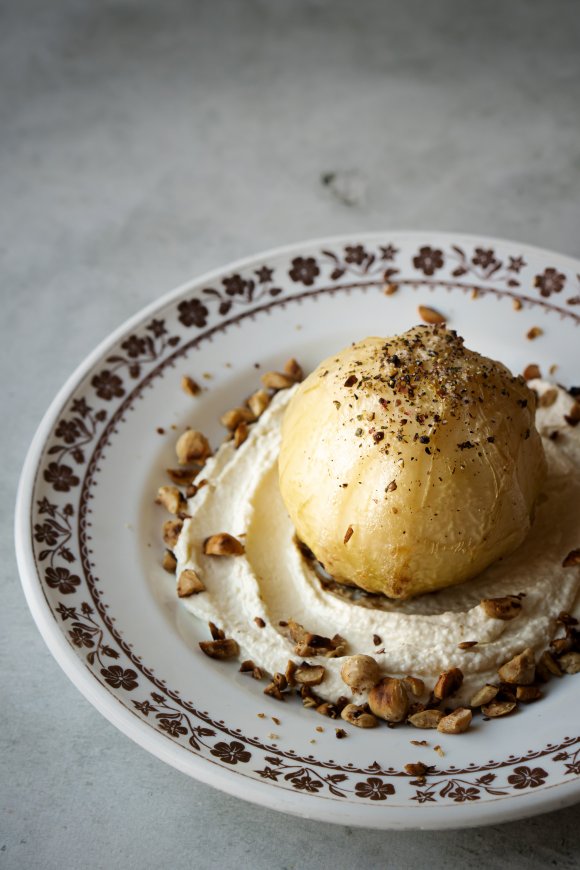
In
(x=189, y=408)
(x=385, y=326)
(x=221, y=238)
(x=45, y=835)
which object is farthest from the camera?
(x=221, y=238)

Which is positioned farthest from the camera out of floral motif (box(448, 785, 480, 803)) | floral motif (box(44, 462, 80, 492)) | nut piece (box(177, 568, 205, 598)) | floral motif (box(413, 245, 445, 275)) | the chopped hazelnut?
floral motif (box(413, 245, 445, 275))

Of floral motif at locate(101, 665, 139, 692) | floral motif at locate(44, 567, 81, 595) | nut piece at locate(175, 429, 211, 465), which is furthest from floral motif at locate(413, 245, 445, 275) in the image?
floral motif at locate(101, 665, 139, 692)

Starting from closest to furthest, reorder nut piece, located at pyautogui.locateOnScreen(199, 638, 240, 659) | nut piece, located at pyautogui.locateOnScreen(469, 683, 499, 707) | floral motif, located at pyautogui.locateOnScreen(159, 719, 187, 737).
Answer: floral motif, located at pyautogui.locateOnScreen(159, 719, 187, 737) < nut piece, located at pyautogui.locateOnScreen(469, 683, 499, 707) < nut piece, located at pyautogui.locateOnScreen(199, 638, 240, 659)

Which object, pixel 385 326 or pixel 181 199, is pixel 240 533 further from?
pixel 181 199

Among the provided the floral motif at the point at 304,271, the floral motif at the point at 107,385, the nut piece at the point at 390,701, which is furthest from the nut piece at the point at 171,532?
the floral motif at the point at 304,271

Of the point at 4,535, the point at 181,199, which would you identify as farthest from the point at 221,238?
the point at 4,535

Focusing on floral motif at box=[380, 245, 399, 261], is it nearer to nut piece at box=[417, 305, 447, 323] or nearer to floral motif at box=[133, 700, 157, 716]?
nut piece at box=[417, 305, 447, 323]
